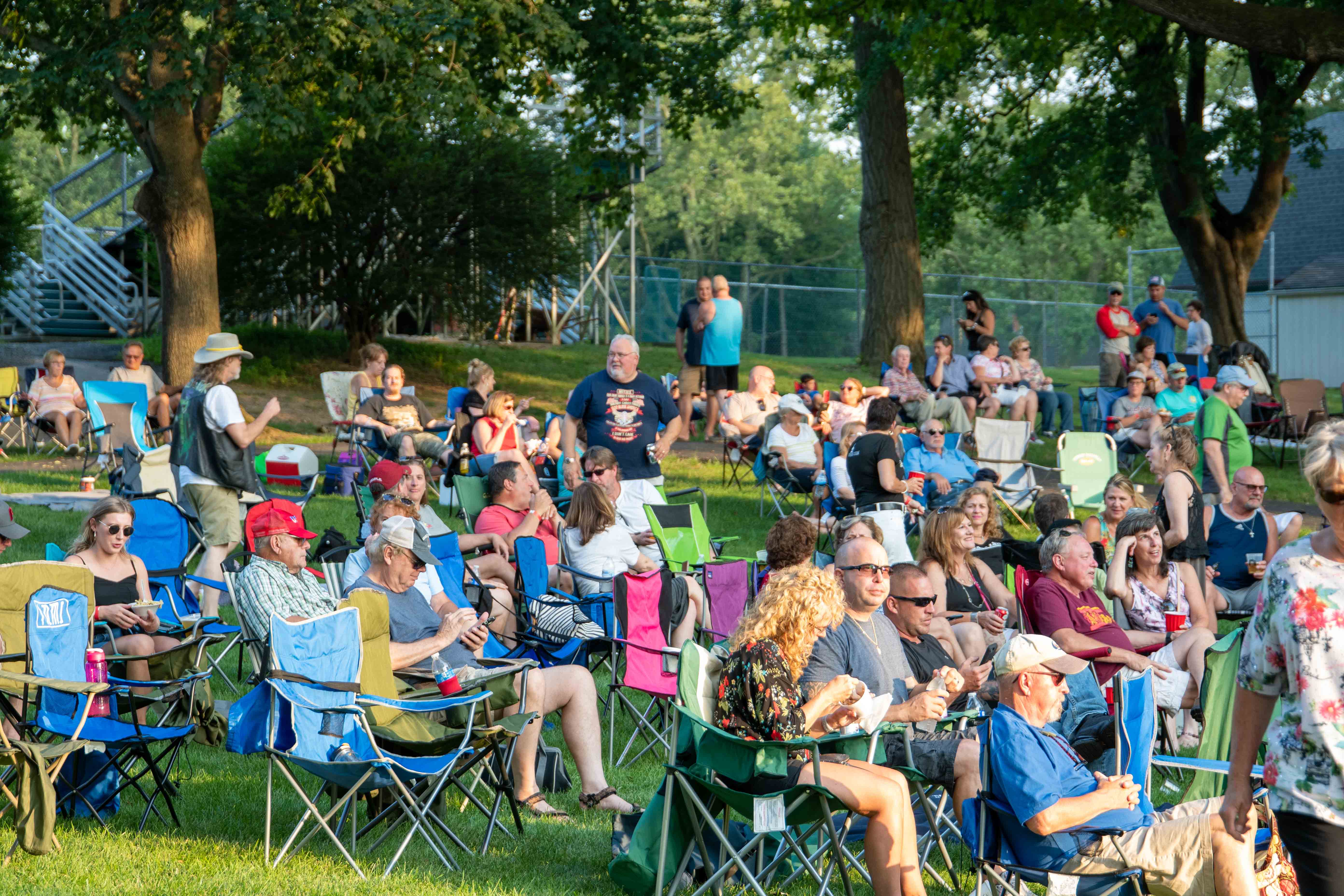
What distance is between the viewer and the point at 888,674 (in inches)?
192

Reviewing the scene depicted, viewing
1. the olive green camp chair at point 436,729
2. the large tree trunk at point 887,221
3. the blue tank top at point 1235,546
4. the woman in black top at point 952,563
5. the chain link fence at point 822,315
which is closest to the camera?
the olive green camp chair at point 436,729

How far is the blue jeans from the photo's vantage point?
15.8 meters

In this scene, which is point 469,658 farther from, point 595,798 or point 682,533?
point 682,533

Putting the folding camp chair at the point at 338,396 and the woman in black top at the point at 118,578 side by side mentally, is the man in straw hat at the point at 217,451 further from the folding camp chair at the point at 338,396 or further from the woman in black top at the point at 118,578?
the folding camp chair at the point at 338,396

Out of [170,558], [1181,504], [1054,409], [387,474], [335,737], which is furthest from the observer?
[1054,409]

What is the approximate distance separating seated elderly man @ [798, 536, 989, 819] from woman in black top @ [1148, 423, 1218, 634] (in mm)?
2781

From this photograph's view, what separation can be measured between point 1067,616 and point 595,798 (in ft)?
7.43

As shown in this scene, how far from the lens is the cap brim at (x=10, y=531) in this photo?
597 cm

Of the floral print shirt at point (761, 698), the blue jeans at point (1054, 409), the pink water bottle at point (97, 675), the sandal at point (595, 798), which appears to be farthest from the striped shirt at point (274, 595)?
the blue jeans at point (1054, 409)

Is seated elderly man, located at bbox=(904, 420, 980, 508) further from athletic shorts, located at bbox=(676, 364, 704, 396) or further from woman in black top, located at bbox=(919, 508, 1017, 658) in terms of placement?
athletic shorts, located at bbox=(676, 364, 704, 396)

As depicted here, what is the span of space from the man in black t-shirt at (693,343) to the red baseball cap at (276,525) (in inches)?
334

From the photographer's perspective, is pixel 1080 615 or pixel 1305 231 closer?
pixel 1080 615

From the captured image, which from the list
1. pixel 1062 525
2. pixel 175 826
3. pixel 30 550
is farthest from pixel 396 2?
pixel 175 826

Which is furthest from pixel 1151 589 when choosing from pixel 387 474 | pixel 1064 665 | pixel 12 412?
pixel 12 412
